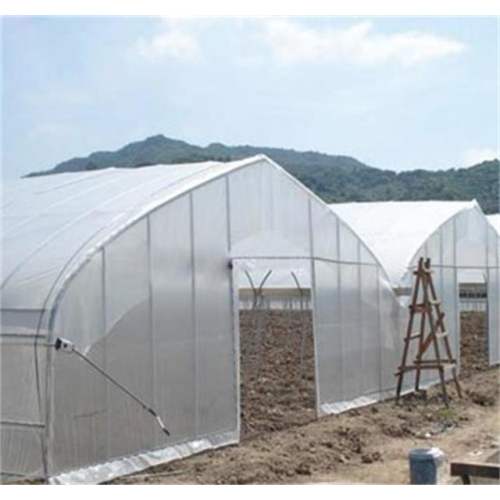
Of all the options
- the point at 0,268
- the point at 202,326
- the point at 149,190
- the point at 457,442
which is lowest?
the point at 457,442

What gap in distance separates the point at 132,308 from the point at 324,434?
12.5ft

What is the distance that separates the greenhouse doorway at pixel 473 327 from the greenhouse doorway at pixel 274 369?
3.68 meters

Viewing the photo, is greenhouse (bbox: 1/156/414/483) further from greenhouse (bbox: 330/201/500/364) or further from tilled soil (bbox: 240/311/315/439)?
greenhouse (bbox: 330/201/500/364)

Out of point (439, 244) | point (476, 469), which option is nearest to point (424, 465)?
point (476, 469)

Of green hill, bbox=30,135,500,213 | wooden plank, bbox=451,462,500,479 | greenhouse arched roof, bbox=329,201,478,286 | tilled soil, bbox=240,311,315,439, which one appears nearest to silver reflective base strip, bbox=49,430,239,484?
tilled soil, bbox=240,311,315,439

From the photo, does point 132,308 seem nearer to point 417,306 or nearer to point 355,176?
point 417,306

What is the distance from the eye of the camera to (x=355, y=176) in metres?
82.8

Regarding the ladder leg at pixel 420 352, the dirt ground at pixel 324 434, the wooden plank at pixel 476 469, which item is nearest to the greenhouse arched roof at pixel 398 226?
the ladder leg at pixel 420 352

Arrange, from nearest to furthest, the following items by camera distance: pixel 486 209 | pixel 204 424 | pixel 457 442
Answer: pixel 204 424, pixel 457 442, pixel 486 209

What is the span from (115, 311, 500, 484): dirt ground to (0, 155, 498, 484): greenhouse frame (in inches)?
18.7

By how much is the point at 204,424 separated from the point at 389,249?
750 cm

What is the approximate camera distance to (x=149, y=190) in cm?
1104

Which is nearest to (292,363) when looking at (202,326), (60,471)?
(202,326)
